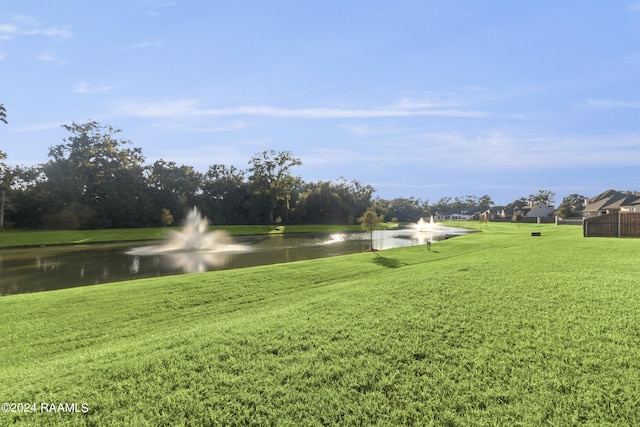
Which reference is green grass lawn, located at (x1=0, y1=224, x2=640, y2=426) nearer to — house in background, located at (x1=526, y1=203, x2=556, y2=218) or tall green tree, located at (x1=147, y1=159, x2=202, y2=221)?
tall green tree, located at (x1=147, y1=159, x2=202, y2=221)

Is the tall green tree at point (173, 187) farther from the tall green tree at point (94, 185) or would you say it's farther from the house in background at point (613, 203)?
the house in background at point (613, 203)

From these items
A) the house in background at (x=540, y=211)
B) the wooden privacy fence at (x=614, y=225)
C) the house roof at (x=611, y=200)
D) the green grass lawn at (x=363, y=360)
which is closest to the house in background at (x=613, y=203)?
the house roof at (x=611, y=200)

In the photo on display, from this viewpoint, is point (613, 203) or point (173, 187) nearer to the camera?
point (613, 203)

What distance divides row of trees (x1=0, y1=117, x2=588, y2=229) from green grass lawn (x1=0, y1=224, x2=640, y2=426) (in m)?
46.5

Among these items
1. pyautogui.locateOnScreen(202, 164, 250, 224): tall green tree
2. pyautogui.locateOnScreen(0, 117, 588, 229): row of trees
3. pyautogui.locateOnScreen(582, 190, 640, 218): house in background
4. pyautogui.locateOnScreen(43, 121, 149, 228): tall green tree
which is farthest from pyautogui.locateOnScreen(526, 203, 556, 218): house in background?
pyautogui.locateOnScreen(43, 121, 149, 228): tall green tree

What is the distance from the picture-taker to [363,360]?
3.95 metres

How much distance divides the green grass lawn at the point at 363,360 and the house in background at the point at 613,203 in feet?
195

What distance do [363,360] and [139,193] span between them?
6503cm

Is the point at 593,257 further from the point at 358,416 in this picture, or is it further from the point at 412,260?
the point at 358,416

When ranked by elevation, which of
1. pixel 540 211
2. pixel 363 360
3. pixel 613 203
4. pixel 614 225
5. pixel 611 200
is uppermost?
pixel 611 200

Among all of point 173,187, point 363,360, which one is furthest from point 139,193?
point 363,360

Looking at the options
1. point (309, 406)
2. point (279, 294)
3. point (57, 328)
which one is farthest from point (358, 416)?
point (57, 328)

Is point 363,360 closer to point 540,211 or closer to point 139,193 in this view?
point 139,193

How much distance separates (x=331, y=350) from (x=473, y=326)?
228 cm
